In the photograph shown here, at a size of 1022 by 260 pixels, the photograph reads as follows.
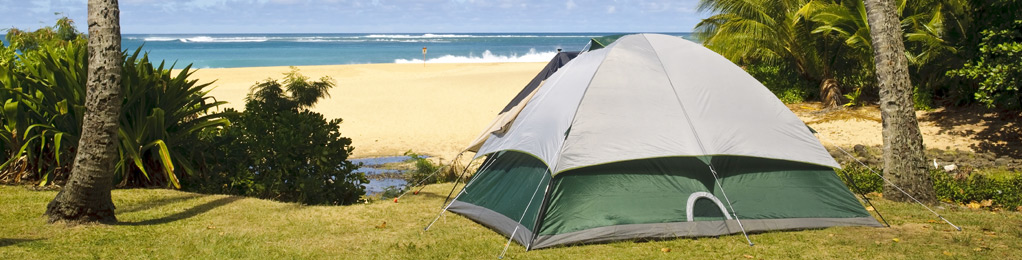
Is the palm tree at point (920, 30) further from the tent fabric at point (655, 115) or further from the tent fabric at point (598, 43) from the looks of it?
the tent fabric at point (655, 115)

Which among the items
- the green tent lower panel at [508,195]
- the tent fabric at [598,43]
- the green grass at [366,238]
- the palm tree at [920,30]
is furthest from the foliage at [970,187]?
the palm tree at [920,30]

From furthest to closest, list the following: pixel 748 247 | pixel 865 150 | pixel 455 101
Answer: pixel 455 101
pixel 865 150
pixel 748 247

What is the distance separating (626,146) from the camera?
779 centimetres

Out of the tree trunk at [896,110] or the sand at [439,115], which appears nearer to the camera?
the tree trunk at [896,110]

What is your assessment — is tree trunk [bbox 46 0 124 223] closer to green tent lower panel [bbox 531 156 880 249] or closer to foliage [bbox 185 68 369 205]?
foliage [bbox 185 68 369 205]

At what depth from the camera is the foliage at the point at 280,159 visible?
962 cm

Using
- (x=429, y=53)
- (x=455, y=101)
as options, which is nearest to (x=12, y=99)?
(x=455, y=101)

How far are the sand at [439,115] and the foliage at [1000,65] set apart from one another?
1590mm

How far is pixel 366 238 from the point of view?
25.5 ft

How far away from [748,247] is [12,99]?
8741 millimetres

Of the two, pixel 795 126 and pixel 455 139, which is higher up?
pixel 795 126

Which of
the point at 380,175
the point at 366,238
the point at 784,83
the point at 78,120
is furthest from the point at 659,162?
the point at 784,83

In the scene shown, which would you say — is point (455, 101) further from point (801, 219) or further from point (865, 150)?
point (801, 219)

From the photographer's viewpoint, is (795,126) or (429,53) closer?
(795,126)
